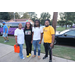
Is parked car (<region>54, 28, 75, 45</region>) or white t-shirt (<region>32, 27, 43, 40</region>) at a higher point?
white t-shirt (<region>32, 27, 43, 40</region>)

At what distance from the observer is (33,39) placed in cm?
279

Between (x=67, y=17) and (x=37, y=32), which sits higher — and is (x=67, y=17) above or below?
above

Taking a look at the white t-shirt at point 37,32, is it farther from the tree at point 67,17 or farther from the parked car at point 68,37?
the tree at point 67,17

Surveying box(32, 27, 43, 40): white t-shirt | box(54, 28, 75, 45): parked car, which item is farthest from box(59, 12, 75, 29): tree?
box(32, 27, 43, 40): white t-shirt

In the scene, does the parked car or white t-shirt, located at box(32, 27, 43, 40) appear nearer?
white t-shirt, located at box(32, 27, 43, 40)

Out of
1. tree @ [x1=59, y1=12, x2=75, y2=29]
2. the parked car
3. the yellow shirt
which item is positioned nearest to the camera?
the yellow shirt

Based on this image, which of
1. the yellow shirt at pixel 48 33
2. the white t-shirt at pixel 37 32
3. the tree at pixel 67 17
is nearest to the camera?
the yellow shirt at pixel 48 33

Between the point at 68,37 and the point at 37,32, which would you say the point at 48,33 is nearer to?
the point at 37,32

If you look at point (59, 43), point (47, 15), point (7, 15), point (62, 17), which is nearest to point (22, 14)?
point (7, 15)

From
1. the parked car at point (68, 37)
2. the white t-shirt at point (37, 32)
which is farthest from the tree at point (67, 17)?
the white t-shirt at point (37, 32)

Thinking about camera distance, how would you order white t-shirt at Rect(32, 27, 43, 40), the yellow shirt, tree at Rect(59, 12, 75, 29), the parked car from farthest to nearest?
tree at Rect(59, 12, 75, 29), the parked car, white t-shirt at Rect(32, 27, 43, 40), the yellow shirt

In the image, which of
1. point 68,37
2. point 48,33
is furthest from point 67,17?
point 48,33

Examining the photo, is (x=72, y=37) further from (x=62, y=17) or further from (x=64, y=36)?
(x=62, y=17)

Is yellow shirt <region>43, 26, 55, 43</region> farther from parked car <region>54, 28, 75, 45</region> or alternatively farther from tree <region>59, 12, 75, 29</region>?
tree <region>59, 12, 75, 29</region>
